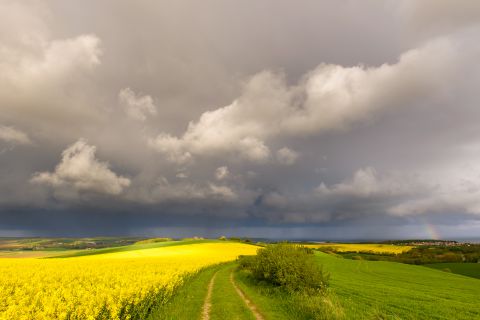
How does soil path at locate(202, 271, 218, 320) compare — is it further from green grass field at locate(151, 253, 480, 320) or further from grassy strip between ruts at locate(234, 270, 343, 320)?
grassy strip between ruts at locate(234, 270, 343, 320)

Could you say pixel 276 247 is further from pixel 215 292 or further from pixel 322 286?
pixel 215 292

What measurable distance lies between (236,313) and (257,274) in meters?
14.4

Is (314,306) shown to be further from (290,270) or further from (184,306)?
(290,270)

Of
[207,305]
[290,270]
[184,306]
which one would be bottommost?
[207,305]

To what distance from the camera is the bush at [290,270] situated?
2644cm

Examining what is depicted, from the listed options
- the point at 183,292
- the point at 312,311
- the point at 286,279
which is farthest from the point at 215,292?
the point at 312,311

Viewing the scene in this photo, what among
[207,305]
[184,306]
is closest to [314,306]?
[207,305]

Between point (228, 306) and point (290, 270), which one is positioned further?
point (290, 270)

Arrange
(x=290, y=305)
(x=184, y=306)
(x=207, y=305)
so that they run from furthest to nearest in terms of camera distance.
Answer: (x=207, y=305) < (x=290, y=305) < (x=184, y=306)

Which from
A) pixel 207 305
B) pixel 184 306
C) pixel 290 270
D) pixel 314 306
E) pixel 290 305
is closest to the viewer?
pixel 314 306

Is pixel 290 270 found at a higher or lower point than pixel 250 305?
higher

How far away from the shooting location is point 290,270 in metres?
27.2

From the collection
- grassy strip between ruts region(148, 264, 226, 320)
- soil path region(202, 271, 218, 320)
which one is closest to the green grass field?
grassy strip between ruts region(148, 264, 226, 320)

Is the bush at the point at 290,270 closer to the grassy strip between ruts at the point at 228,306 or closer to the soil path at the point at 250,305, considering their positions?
the soil path at the point at 250,305
